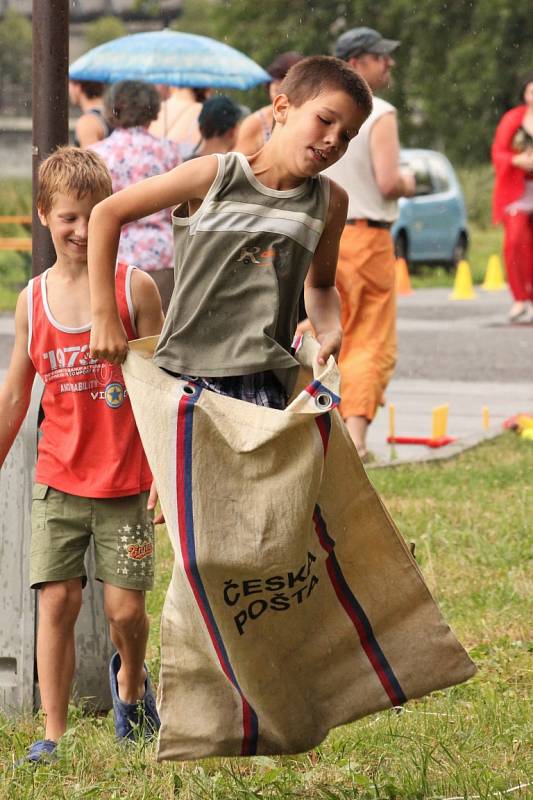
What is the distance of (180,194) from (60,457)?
32.6 inches

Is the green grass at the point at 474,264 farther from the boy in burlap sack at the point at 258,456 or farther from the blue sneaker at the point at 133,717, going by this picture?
the boy in burlap sack at the point at 258,456

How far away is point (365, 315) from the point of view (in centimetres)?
840

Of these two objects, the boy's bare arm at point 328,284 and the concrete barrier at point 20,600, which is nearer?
the boy's bare arm at point 328,284

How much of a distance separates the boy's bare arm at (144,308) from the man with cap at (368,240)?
4139 mm

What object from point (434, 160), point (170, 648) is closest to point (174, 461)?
point (170, 648)

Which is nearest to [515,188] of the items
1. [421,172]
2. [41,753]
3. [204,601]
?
[41,753]

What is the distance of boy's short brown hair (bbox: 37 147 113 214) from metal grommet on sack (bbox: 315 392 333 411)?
1069mm

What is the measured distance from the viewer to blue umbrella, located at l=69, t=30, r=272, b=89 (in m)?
13.3

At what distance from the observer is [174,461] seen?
3.37 meters

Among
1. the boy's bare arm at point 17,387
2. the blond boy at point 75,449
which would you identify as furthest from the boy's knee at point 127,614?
the boy's bare arm at point 17,387

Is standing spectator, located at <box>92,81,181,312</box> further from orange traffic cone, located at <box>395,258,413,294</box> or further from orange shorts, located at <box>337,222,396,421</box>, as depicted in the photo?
orange traffic cone, located at <box>395,258,413,294</box>

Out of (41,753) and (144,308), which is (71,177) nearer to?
(144,308)

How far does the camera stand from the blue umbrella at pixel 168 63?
1326 centimetres

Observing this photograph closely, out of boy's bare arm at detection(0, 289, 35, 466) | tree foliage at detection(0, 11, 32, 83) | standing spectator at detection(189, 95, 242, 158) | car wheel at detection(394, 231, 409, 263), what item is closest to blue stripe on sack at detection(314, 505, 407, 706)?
boy's bare arm at detection(0, 289, 35, 466)
